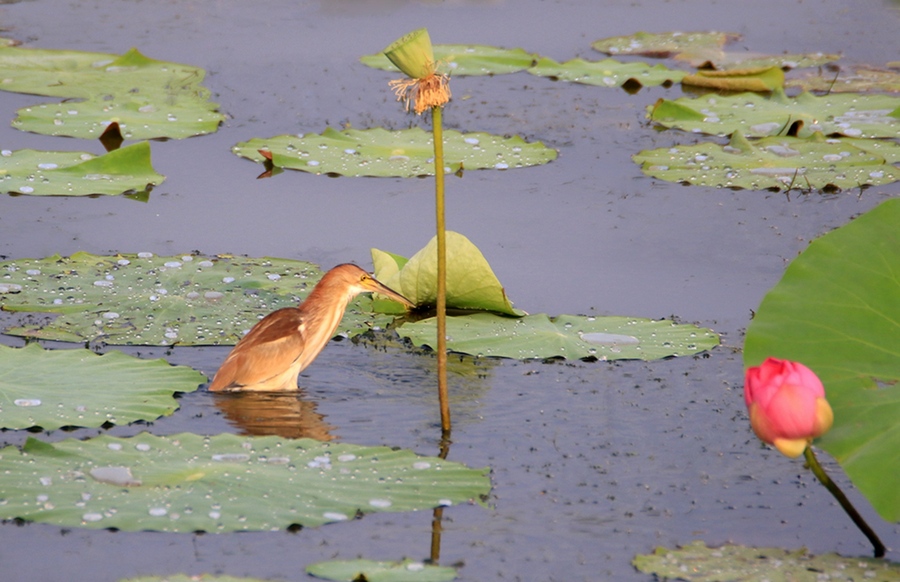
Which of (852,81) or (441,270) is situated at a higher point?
(852,81)

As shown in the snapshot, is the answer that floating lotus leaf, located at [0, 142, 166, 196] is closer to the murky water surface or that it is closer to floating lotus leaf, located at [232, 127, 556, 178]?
the murky water surface

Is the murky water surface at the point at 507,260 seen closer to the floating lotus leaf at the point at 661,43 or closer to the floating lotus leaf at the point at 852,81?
the floating lotus leaf at the point at 661,43

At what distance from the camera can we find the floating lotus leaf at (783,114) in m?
6.92

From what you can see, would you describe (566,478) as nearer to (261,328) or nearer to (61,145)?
(261,328)

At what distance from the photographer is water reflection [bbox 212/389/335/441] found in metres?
3.66

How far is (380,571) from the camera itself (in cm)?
260

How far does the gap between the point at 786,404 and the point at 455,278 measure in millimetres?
1967

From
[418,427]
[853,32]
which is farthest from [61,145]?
[853,32]

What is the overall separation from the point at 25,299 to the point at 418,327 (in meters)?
1.50

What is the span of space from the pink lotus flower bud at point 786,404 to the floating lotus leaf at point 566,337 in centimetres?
132

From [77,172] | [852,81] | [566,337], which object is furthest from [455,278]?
[852,81]

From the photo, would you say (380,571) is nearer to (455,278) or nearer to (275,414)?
(275,414)

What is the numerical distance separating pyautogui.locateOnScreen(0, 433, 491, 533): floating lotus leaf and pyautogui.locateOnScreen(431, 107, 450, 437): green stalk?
1.17 ft

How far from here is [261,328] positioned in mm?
4031
